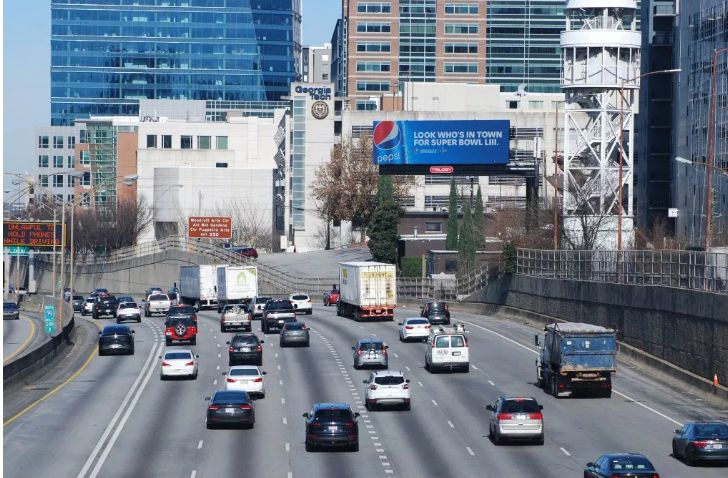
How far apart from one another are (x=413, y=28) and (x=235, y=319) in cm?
12089

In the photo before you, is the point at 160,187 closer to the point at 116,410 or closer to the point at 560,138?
the point at 560,138

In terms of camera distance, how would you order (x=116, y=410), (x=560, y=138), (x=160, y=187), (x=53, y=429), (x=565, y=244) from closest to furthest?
(x=53, y=429)
(x=116, y=410)
(x=565, y=244)
(x=560, y=138)
(x=160, y=187)

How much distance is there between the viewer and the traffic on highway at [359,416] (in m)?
37.2

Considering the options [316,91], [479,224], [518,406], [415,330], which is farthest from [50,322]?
[316,91]

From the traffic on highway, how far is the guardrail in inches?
171

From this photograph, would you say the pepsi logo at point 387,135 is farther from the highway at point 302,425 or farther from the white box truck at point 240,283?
the highway at point 302,425

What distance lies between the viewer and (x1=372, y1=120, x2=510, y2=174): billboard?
4560 inches

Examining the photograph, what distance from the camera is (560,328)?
51.2 m

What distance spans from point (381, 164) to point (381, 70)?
271 ft

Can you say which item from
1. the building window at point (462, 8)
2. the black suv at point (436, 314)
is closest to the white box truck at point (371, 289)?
the black suv at point (436, 314)

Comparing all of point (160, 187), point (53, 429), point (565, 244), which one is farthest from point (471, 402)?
point (160, 187)

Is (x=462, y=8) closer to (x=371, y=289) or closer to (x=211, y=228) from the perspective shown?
(x=211, y=228)

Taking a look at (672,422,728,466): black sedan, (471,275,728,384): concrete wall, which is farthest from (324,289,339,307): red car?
(672,422,728,466): black sedan

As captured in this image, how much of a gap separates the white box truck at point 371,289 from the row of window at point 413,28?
367 feet
